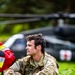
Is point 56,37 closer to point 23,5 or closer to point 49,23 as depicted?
point 23,5

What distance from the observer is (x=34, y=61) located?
5.09m

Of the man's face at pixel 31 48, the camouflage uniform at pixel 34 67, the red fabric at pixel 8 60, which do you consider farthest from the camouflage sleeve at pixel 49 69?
the red fabric at pixel 8 60

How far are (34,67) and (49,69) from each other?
9.1 inches

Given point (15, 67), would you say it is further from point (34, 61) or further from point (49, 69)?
point (49, 69)

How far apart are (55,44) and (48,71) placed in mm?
14717

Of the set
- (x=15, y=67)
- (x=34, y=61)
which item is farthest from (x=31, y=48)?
(x=15, y=67)

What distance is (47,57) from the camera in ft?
16.7

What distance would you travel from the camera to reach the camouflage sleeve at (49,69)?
4.86 meters

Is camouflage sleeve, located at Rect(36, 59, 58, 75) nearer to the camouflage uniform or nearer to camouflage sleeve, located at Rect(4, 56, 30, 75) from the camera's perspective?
the camouflage uniform

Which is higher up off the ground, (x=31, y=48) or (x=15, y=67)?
(x=31, y=48)

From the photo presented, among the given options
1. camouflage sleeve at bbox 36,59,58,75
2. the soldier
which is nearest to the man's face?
the soldier

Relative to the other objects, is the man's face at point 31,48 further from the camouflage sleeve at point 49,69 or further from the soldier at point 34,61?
the camouflage sleeve at point 49,69

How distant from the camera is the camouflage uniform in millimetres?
4906

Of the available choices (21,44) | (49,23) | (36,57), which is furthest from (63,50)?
(49,23)
